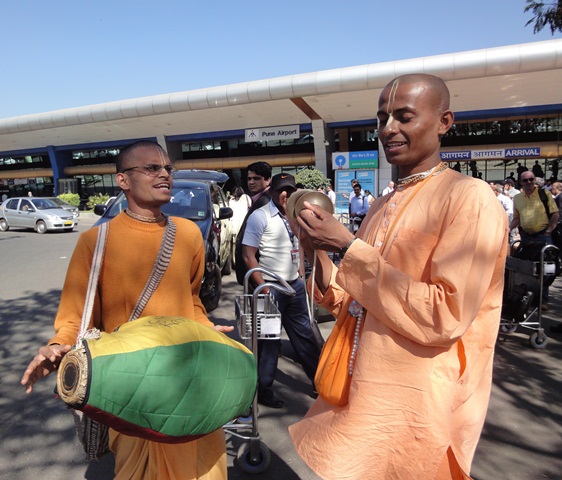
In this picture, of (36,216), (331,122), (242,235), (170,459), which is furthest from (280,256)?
(331,122)

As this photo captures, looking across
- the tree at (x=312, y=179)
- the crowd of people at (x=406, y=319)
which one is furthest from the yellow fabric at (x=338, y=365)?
the tree at (x=312, y=179)

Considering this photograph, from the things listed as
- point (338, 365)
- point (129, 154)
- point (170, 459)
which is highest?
point (129, 154)

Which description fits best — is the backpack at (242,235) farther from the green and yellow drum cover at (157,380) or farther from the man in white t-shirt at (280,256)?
the green and yellow drum cover at (157,380)

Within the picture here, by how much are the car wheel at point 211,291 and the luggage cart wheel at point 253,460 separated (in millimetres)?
3373

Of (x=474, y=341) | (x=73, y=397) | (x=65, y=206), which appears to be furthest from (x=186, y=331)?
(x=65, y=206)

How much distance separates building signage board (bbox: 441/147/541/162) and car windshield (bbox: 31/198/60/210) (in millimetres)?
18493

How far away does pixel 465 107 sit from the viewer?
23.1 metres

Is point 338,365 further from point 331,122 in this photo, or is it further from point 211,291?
point 331,122

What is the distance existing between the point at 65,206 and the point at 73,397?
2046cm

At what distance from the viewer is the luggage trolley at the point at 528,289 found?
4965mm

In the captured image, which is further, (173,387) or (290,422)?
(290,422)

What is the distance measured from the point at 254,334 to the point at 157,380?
1264 mm

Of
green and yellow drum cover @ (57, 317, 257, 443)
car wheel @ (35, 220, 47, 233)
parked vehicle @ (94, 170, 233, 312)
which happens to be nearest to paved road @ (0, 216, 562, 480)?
parked vehicle @ (94, 170, 233, 312)

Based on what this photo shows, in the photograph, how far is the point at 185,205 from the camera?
7.22m
